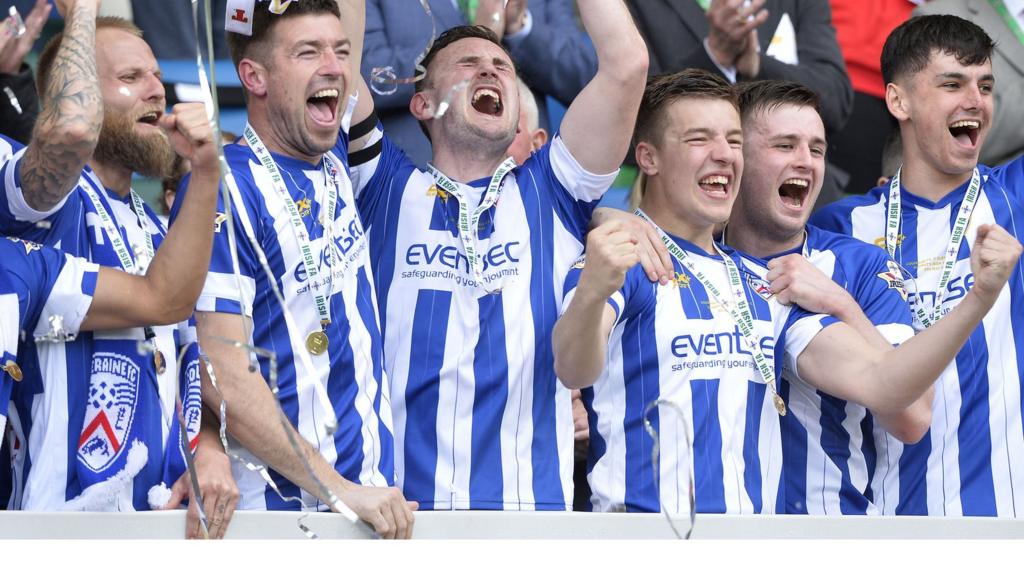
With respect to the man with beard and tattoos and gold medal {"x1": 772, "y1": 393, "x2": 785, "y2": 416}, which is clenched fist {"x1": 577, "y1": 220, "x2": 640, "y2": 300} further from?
the man with beard and tattoos

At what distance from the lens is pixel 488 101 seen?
10.9ft

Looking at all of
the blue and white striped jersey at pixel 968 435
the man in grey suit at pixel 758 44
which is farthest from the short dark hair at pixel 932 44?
the blue and white striped jersey at pixel 968 435

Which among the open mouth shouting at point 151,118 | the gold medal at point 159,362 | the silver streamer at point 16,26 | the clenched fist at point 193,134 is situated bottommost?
the gold medal at point 159,362

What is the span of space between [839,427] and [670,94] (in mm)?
924

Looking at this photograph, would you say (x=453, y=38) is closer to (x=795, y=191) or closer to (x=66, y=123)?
(x=795, y=191)

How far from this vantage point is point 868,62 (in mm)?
4848

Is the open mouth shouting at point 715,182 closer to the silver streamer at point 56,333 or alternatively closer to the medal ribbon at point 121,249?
the medal ribbon at point 121,249

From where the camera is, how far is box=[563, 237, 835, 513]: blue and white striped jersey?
298 centimetres

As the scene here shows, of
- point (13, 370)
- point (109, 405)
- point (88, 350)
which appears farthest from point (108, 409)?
point (13, 370)

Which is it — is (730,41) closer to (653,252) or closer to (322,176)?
(653,252)

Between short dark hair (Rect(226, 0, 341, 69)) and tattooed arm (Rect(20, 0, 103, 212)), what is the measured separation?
0.42 meters

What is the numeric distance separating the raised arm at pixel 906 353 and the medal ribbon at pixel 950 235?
397 mm

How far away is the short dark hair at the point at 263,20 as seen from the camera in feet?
10.3
